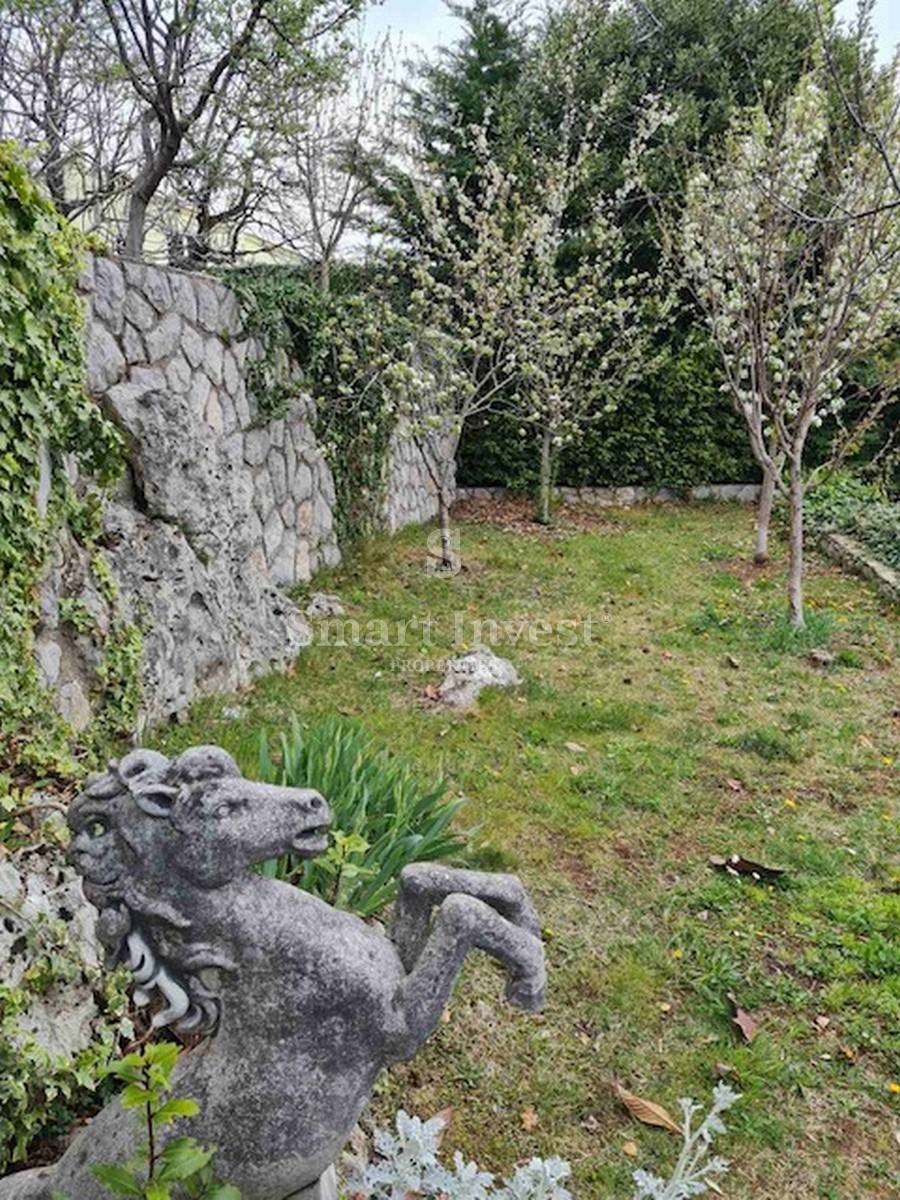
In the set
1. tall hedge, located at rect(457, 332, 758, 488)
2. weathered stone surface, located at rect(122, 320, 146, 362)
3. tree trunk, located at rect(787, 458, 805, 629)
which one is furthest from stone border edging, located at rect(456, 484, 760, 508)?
weathered stone surface, located at rect(122, 320, 146, 362)

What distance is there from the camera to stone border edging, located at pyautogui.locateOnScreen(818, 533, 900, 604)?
736cm

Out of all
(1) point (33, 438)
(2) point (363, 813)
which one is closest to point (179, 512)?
(1) point (33, 438)

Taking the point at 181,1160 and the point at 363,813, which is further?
the point at 363,813

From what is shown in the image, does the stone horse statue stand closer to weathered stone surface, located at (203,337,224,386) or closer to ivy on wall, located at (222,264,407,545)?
weathered stone surface, located at (203,337,224,386)

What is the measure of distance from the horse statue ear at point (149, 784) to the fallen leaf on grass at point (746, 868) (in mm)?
2826

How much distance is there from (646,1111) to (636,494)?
11.1m

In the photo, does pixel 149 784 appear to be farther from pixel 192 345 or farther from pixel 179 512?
pixel 192 345

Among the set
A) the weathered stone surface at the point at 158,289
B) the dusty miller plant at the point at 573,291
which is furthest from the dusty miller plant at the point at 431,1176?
the dusty miller plant at the point at 573,291

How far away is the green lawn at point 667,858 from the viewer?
227 cm

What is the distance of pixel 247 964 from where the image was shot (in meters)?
1.29

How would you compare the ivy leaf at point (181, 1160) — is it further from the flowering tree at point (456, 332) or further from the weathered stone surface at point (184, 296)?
the flowering tree at point (456, 332)

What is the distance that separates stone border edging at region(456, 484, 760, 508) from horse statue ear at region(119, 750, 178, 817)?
1136 cm

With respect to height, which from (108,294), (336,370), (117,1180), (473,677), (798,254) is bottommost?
(473,677)

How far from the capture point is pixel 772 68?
11.8m
